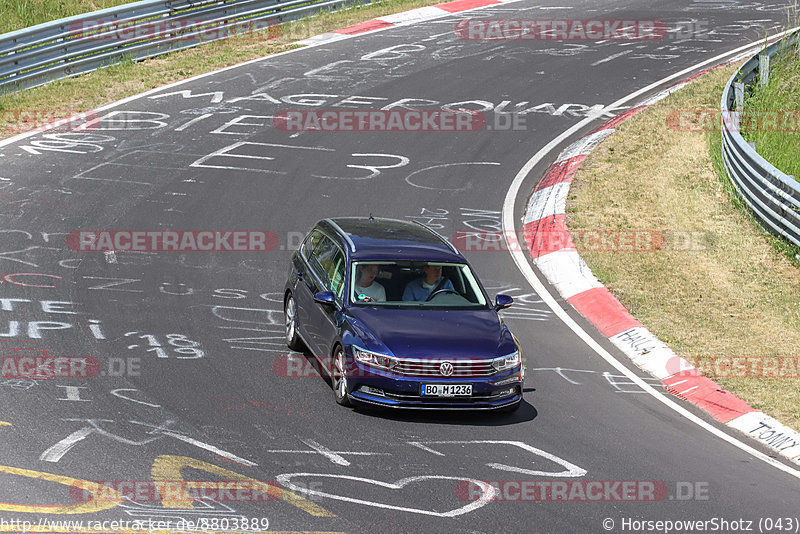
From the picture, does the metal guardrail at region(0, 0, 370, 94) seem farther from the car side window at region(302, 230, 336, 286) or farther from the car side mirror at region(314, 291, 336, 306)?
the car side mirror at region(314, 291, 336, 306)

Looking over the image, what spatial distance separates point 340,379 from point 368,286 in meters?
1.22

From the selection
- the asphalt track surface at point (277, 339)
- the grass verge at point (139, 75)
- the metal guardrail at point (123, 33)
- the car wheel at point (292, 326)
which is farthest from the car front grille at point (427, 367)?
the metal guardrail at point (123, 33)

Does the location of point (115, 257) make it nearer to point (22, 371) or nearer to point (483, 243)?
point (22, 371)

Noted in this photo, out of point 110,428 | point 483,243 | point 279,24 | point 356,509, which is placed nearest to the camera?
point 356,509

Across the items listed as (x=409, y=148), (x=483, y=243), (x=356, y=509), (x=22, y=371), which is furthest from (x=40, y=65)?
(x=356, y=509)

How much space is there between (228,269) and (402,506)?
7.03 metres

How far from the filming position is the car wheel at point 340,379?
10.1 meters

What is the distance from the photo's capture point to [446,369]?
32.4 feet

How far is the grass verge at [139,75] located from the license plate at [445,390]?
12911 millimetres

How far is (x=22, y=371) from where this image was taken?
413 inches

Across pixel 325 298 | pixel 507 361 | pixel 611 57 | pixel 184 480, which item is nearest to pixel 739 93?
pixel 611 57

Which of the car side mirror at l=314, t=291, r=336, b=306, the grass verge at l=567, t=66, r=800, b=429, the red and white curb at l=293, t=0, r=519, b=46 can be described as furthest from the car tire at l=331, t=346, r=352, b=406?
the red and white curb at l=293, t=0, r=519, b=46

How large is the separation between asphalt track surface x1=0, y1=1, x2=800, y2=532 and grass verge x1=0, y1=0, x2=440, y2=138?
29.6 inches

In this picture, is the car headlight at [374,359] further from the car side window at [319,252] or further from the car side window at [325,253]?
the car side window at [325,253]
